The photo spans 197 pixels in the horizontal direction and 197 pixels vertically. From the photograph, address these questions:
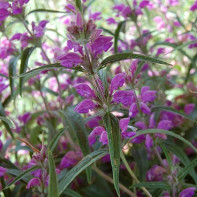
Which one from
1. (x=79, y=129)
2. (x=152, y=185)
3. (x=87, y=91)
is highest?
(x=87, y=91)

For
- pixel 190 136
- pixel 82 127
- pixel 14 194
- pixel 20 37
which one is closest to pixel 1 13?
pixel 20 37

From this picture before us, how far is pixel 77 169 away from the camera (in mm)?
562

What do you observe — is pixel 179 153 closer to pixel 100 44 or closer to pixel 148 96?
pixel 148 96

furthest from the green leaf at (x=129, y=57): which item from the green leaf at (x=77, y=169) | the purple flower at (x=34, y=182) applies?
the purple flower at (x=34, y=182)

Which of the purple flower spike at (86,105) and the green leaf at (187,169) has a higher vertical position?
the purple flower spike at (86,105)

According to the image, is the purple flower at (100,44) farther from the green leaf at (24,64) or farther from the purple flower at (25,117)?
the purple flower at (25,117)

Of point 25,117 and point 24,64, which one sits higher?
point 24,64

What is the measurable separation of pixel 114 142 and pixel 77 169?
9cm

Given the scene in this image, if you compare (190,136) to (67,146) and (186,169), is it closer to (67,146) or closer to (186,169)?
(186,169)

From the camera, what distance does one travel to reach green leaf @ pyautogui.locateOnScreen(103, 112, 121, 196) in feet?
1.65

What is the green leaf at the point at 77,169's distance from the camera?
0.53 metres

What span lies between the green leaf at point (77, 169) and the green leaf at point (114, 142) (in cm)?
7

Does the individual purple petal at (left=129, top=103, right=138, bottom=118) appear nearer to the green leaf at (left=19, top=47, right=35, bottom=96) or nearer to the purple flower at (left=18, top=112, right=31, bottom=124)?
the green leaf at (left=19, top=47, right=35, bottom=96)

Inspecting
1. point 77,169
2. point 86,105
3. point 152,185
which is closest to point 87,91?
point 86,105
